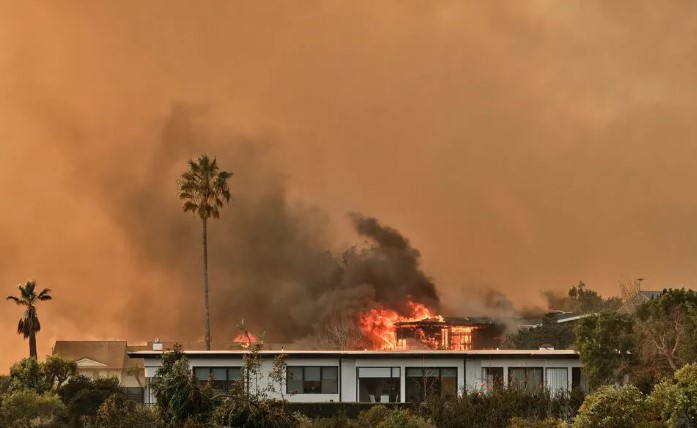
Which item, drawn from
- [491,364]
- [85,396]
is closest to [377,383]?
[491,364]

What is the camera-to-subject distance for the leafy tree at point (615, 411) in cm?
3666

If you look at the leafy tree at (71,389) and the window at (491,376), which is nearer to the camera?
the window at (491,376)

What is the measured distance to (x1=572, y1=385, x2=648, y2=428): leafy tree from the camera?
120 ft

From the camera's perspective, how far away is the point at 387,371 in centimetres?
7631

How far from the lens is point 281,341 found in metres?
129

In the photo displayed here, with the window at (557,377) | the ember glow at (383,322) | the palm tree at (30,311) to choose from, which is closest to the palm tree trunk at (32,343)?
the palm tree at (30,311)

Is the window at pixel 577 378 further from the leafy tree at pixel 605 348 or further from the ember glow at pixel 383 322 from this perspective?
the ember glow at pixel 383 322

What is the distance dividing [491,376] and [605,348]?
770 cm

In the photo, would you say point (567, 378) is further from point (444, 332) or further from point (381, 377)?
point (444, 332)

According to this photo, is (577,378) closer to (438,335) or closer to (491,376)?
(491,376)

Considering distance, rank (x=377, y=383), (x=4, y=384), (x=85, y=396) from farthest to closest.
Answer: (x=4, y=384)
(x=377, y=383)
(x=85, y=396)

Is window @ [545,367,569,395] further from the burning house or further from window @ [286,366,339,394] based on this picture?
the burning house

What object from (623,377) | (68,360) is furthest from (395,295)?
(623,377)

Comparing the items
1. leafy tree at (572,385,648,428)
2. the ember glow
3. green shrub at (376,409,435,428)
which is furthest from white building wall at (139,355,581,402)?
leafy tree at (572,385,648,428)
